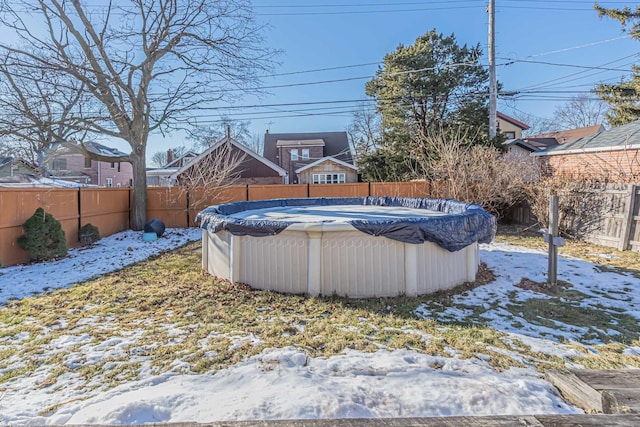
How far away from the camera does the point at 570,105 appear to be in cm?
2792

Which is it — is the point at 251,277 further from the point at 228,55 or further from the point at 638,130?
the point at 638,130

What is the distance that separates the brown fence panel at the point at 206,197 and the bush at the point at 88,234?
307 centimetres

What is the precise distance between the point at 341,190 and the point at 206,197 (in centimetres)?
460

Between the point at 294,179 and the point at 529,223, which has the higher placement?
the point at 294,179

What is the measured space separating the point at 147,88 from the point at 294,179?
40.3ft

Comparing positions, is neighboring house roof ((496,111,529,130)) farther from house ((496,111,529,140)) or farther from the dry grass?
the dry grass

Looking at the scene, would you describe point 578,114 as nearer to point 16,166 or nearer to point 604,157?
point 604,157

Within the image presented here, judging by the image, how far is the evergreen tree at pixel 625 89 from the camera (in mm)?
11086

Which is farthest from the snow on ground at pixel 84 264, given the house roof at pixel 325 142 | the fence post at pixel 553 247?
the house roof at pixel 325 142

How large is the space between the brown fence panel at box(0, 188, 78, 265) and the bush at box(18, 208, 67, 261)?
0.44 ft

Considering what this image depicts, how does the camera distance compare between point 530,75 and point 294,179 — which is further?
point 294,179

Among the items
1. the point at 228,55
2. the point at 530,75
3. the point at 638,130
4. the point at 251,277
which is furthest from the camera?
the point at 530,75

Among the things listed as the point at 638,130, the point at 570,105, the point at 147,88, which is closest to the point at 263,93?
the point at 147,88

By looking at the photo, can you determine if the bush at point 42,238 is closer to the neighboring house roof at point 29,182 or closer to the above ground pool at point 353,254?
the above ground pool at point 353,254
